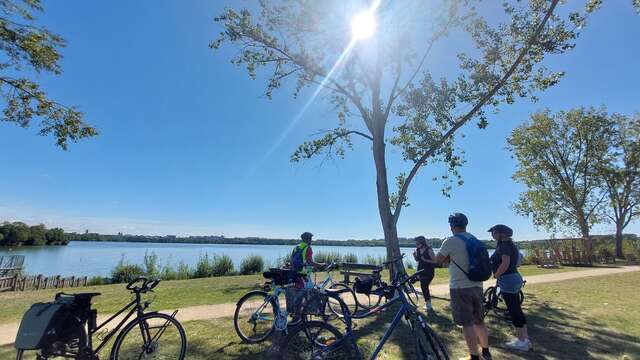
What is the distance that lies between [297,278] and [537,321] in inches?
227

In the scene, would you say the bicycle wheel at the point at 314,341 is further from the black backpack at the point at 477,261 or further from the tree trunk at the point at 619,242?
the tree trunk at the point at 619,242

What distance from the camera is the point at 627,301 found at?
420 inches

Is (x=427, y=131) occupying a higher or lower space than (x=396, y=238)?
higher

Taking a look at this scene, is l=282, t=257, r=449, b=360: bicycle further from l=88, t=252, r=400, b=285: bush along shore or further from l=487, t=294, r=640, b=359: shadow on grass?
l=88, t=252, r=400, b=285: bush along shore

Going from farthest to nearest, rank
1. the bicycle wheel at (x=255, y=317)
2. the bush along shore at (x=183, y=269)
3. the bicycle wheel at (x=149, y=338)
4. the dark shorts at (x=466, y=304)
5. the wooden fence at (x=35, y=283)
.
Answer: the bush along shore at (x=183, y=269) → the wooden fence at (x=35, y=283) → the bicycle wheel at (x=255, y=317) → the dark shorts at (x=466, y=304) → the bicycle wheel at (x=149, y=338)

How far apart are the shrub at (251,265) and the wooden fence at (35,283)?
25.6 feet

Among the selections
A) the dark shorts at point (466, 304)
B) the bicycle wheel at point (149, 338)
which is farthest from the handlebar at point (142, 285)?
the dark shorts at point (466, 304)

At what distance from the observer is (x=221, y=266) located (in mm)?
19672

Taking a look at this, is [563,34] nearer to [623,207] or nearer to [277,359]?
[277,359]

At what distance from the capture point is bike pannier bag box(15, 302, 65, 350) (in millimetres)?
3742

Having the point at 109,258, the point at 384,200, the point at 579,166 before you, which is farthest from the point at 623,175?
the point at 109,258

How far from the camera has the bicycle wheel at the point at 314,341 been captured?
399cm

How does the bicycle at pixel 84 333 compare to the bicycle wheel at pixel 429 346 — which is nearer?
the bicycle at pixel 84 333

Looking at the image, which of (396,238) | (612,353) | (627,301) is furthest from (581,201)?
(612,353)
